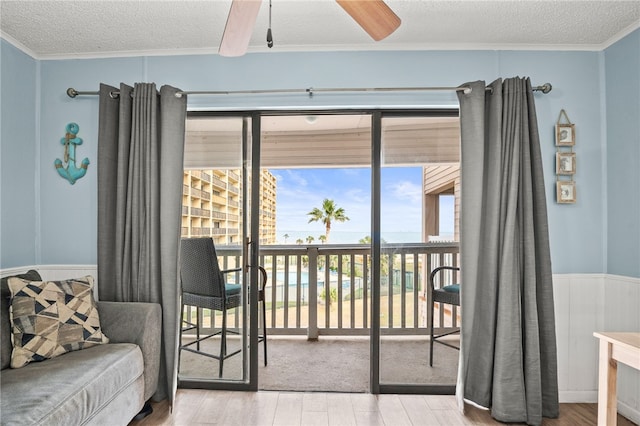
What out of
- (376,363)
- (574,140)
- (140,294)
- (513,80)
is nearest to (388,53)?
(513,80)

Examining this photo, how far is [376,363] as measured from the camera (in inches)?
115

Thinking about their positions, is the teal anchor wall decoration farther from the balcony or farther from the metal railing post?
the metal railing post

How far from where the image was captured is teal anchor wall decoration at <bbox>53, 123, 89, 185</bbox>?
2986 mm

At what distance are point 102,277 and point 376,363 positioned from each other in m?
2.11

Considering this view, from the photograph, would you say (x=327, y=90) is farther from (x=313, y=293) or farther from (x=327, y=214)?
(x=327, y=214)

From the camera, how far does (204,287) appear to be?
3004 millimetres

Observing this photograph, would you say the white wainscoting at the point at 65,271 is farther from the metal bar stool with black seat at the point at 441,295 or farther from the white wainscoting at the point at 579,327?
the metal bar stool with black seat at the point at 441,295

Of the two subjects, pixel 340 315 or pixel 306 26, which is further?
pixel 340 315

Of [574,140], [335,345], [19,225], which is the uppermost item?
[574,140]

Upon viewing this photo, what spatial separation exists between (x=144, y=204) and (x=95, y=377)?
1.20 metres

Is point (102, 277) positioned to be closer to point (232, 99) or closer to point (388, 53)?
point (232, 99)

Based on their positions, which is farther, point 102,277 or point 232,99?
point 232,99

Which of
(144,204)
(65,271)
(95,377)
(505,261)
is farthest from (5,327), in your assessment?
(505,261)

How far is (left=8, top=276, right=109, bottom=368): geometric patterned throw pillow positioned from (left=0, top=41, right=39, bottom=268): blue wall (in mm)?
720
